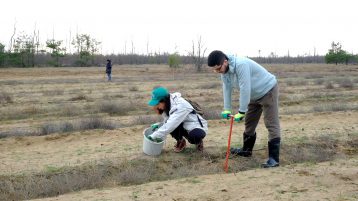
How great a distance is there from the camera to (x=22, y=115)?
45.0 feet

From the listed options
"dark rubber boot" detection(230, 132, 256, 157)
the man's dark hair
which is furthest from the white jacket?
the man's dark hair

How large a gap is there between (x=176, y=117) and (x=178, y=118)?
4 cm

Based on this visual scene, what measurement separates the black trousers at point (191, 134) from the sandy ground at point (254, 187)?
2.37 feet

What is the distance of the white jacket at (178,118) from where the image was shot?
6055mm

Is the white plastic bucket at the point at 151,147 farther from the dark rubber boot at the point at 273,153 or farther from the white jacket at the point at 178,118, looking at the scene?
the dark rubber boot at the point at 273,153

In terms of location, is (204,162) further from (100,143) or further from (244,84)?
(100,143)

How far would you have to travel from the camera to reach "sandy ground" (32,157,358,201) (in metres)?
4.86

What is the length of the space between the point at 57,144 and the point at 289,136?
4407 mm

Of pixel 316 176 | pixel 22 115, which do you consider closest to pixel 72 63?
pixel 22 115

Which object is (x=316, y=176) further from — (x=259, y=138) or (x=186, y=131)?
(x=259, y=138)

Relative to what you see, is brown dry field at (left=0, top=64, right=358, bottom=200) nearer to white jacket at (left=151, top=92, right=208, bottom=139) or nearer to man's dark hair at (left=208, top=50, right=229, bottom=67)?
white jacket at (left=151, top=92, right=208, bottom=139)

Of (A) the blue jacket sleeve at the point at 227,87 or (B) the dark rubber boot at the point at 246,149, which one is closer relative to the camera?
(A) the blue jacket sleeve at the point at 227,87

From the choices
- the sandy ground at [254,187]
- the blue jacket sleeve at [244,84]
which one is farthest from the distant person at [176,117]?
the blue jacket sleeve at [244,84]

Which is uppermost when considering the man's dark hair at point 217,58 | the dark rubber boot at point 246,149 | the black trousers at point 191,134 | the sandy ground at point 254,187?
the man's dark hair at point 217,58
